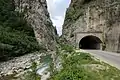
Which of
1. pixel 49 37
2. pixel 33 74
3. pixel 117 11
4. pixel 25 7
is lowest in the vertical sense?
pixel 33 74

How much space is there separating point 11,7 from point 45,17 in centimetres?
1143

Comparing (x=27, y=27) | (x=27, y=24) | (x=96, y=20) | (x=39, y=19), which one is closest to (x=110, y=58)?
(x=96, y=20)

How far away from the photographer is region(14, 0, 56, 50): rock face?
240 ft

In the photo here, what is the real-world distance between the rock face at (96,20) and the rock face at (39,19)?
525 centimetres

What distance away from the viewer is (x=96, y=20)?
66.4 metres

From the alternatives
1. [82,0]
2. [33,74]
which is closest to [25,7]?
[82,0]

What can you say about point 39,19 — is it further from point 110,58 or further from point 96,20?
point 110,58

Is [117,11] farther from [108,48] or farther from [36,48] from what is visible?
[36,48]

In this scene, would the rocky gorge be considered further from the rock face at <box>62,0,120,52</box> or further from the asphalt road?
the asphalt road

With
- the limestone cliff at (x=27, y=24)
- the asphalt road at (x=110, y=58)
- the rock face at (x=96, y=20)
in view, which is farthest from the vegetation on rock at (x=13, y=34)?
the asphalt road at (x=110, y=58)

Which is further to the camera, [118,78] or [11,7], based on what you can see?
[11,7]

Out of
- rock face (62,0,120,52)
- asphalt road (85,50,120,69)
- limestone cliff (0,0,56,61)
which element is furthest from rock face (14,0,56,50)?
asphalt road (85,50,120,69)

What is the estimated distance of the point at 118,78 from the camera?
44.9 ft

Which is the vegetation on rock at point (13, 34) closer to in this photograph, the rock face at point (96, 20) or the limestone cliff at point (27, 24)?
the limestone cliff at point (27, 24)
